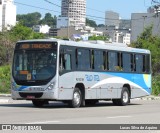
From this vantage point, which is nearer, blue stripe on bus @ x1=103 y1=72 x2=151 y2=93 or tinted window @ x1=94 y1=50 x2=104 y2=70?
tinted window @ x1=94 y1=50 x2=104 y2=70

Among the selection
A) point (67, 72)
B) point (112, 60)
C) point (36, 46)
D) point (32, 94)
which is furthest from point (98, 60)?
point (32, 94)

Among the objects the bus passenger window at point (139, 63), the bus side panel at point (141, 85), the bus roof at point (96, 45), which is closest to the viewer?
the bus roof at point (96, 45)

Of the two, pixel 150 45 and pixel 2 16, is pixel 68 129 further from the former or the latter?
pixel 2 16

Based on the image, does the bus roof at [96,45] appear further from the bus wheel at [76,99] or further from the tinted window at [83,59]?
the bus wheel at [76,99]

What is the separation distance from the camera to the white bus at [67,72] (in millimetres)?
25734

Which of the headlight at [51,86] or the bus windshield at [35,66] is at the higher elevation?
the bus windshield at [35,66]

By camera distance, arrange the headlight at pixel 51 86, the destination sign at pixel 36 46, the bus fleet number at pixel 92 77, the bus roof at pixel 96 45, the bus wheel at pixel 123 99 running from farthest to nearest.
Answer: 1. the bus wheel at pixel 123 99
2. the bus fleet number at pixel 92 77
3. the bus roof at pixel 96 45
4. the destination sign at pixel 36 46
5. the headlight at pixel 51 86

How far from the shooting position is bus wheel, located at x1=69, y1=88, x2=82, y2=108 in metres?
26.8

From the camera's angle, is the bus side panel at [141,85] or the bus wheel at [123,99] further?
the bus side panel at [141,85]

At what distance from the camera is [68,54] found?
26469 mm

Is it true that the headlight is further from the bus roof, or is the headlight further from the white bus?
the bus roof

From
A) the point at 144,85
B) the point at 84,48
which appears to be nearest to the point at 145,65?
the point at 144,85

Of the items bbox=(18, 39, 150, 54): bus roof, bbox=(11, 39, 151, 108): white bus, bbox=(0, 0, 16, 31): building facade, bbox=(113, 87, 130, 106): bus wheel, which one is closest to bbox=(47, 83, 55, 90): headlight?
bbox=(11, 39, 151, 108): white bus

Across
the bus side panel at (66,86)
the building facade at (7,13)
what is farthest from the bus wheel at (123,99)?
the building facade at (7,13)
